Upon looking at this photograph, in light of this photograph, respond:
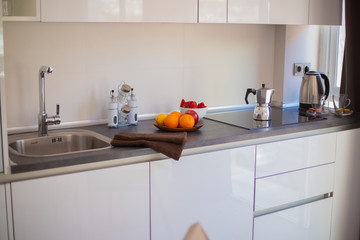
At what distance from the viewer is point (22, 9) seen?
2.16 m

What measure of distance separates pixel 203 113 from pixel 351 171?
3.37 feet

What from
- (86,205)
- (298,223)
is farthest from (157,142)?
(298,223)

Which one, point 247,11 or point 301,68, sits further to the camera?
point 301,68

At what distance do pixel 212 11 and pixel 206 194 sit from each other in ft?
3.16

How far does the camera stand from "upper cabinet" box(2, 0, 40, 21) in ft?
6.75

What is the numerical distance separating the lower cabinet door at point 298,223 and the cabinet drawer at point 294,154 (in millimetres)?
252

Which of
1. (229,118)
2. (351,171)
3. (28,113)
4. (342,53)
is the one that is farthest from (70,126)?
(342,53)

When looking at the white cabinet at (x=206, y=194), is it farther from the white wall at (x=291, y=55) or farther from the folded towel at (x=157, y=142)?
the white wall at (x=291, y=55)

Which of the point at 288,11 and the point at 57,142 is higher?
the point at 288,11

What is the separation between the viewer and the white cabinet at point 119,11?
2102 mm

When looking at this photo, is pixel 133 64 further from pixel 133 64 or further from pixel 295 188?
pixel 295 188

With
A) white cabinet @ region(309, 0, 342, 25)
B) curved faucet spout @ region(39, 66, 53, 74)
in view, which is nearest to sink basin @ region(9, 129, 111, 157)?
curved faucet spout @ region(39, 66, 53, 74)

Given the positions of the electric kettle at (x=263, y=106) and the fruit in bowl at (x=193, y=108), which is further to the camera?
the electric kettle at (x=263, y=106)

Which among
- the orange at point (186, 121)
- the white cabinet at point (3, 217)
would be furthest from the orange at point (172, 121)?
the white cabinet at point (3, 217)
